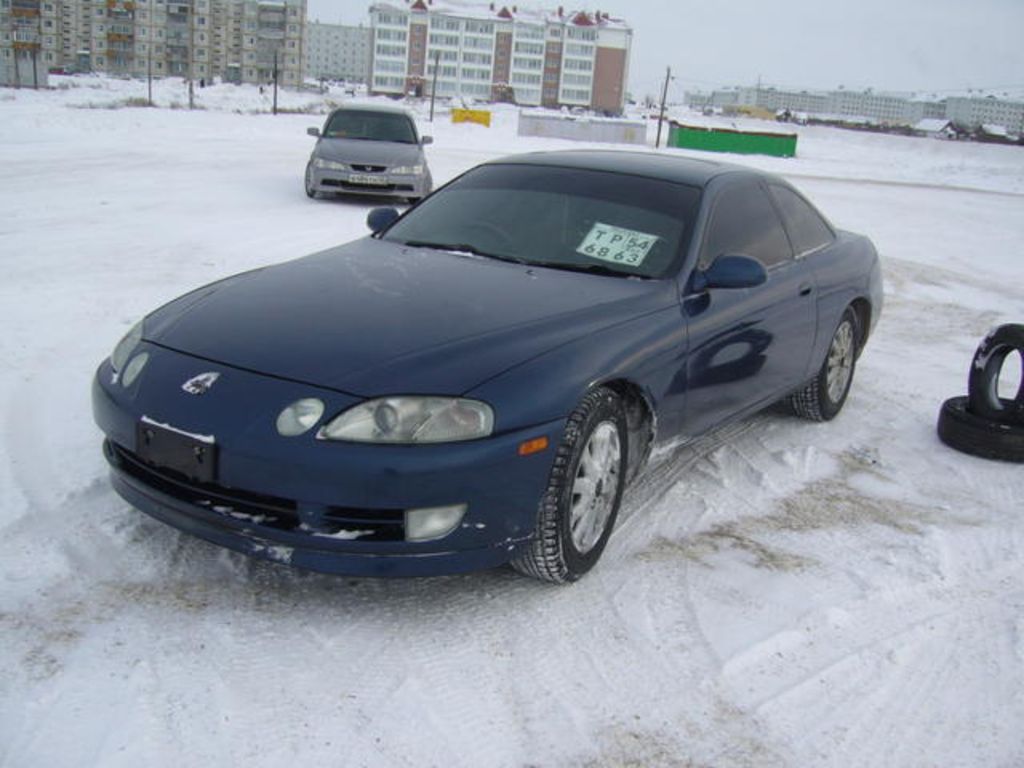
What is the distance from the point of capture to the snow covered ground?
2.52 m

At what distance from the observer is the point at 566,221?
425 cm

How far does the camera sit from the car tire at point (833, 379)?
5.38 metres

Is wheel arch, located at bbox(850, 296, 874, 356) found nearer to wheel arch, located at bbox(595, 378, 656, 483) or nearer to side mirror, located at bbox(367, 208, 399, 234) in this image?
wheel arch, located at bbox(595, 378, 656, 483)

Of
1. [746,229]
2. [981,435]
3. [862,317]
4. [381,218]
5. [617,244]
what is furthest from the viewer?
[862,317]

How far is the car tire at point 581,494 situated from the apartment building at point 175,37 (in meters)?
129

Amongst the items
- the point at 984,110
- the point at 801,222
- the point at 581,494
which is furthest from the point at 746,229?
the point at 984,110

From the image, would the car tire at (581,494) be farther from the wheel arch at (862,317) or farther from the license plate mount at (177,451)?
the wheel arch at (862,317)

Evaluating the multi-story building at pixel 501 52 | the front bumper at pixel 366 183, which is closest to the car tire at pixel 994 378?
the front bumper at pixel 366 183

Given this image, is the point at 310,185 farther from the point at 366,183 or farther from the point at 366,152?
the point at 366,152

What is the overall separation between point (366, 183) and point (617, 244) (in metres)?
9.65

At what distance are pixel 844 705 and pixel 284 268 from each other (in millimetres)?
2726

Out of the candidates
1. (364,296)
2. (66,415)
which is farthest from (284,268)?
(66,415)

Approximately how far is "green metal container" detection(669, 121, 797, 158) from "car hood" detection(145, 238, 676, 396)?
38064mm

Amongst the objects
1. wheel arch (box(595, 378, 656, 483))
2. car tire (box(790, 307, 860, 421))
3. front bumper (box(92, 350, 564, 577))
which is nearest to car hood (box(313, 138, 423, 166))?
car tire (box(790, 307, 860, 421))
